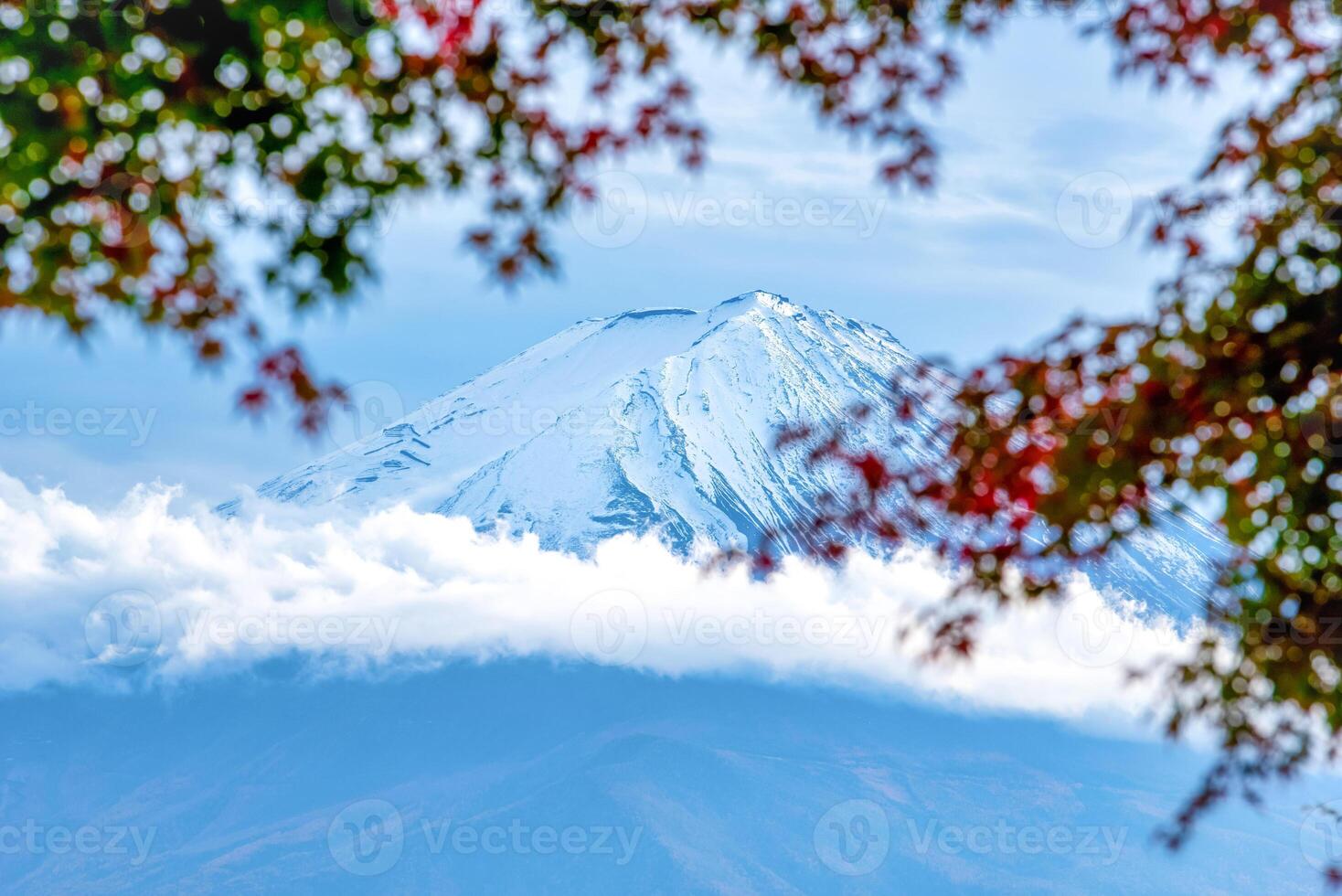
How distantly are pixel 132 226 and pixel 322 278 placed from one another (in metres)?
0.82

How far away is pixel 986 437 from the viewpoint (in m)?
6.24

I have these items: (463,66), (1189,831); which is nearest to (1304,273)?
(1189,831)

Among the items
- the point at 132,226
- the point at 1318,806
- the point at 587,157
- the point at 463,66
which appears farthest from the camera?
the point at 1318,806

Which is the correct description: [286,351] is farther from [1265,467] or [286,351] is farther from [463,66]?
[1265,467]

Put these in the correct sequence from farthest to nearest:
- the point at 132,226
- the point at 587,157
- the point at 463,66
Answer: the point at 587,157 → the point at 463,66 → the point at 132,226

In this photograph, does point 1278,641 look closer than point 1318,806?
Yes

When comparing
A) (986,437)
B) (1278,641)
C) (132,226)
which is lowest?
(1278,641)

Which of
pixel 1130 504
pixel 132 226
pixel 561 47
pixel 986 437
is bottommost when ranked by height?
pixel 1130 504

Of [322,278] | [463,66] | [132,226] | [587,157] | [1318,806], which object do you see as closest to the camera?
[132,226]

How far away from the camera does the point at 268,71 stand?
5488 mm

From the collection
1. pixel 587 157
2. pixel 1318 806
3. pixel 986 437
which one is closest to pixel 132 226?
pixel 587 157

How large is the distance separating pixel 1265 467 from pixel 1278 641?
2.97 feet

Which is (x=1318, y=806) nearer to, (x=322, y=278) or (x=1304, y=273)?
(x=1304, y=273)

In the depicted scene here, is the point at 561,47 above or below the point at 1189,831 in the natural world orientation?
above
